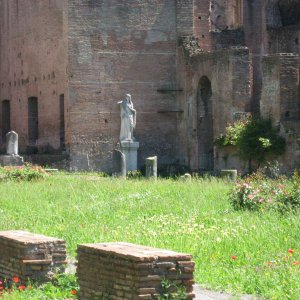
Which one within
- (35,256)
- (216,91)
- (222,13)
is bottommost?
(35,256)

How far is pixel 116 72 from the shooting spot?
35.5m

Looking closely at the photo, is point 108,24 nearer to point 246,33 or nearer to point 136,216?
point 246,33

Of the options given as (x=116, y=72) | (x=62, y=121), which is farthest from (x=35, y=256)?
(x=62, y=121)

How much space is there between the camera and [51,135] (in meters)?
37.9

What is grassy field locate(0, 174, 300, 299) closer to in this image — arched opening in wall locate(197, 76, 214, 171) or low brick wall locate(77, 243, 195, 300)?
low brick wall locate(77, 243, 195, 300)

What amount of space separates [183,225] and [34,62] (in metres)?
26.0

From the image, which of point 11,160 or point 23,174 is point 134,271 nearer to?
point 23,174

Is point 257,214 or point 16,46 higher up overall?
point 16,46

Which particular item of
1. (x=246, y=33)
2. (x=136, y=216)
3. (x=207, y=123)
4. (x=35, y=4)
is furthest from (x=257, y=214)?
(x=35, y=4)

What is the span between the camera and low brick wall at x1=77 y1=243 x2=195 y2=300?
26.5 ft

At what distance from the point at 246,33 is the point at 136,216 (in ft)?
73.6

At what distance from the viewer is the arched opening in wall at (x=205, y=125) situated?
114ft

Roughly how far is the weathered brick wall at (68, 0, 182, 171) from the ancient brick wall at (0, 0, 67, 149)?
98 centimetres

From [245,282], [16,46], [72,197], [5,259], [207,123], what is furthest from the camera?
[16,46]
